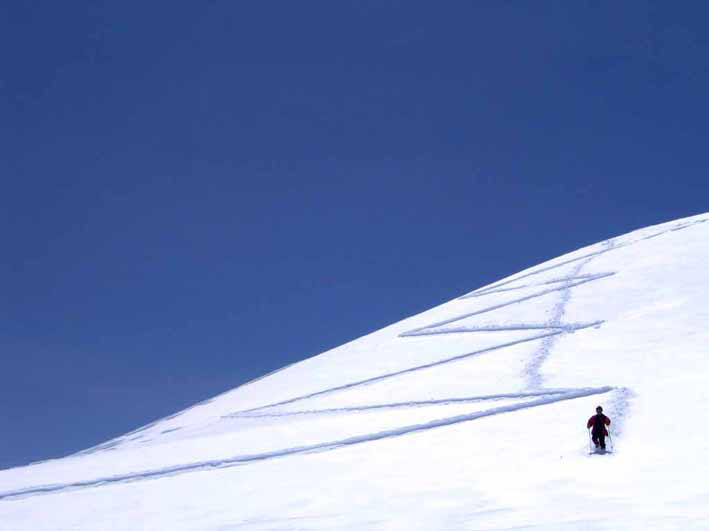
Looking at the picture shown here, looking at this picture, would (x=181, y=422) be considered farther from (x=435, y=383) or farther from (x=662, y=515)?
(x=662, y=515)

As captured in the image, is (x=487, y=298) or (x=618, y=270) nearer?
(x=618, y=270)

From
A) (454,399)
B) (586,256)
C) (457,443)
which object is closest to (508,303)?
(586,256)

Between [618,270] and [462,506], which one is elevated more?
[618,270]

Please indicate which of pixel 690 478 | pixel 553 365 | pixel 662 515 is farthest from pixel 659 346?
pixel 662 515

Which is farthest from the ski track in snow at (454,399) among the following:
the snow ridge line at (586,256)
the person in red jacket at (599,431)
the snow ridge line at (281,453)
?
the snow ridge line at (586,256)

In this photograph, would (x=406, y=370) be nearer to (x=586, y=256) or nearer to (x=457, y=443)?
(x=457, y=443)

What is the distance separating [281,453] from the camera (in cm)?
1294

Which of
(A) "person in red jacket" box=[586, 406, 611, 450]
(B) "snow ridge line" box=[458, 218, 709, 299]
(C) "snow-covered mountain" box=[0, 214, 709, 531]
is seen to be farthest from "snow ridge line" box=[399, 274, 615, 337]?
(A) "person in red jacket" box=[586, 406, 611, 450]

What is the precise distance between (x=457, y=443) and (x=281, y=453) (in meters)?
2.82

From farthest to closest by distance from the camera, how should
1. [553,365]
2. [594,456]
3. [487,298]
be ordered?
[487,298], [553,365], [594,456]

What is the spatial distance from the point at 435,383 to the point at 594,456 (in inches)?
261

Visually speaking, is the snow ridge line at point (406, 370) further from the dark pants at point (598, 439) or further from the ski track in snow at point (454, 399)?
the dark pants at point (598, 439)

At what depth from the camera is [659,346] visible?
15664mm

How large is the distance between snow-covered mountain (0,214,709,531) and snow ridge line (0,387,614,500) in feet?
0.14
